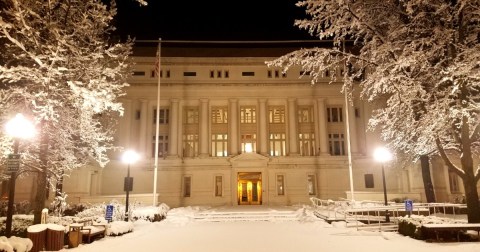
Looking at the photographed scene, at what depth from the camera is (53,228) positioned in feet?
40.8

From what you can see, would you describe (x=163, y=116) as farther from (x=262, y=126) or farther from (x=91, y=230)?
(x=91, y=230)

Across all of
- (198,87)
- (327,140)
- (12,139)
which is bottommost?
(12,139)

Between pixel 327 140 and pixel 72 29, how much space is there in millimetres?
30404

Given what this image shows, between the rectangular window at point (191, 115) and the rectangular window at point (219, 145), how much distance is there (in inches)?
118

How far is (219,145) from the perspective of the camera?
40.5 m

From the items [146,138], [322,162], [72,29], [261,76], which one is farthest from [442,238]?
[146,138]

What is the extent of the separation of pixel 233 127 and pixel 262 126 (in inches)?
129

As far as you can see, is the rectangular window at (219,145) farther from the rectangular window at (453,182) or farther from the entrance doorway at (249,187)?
the rectangular window at (453,182)

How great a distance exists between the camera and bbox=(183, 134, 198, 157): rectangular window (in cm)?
4038

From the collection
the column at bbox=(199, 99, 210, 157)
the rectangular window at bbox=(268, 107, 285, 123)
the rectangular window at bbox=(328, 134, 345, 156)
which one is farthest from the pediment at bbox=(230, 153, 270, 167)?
the rectangular window at bbox=(328, 134, 345, 156)

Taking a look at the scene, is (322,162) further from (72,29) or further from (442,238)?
(72,29)

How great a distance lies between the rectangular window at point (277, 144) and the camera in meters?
Answer: 40.4

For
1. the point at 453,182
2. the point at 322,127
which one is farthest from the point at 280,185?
the point at 453,182

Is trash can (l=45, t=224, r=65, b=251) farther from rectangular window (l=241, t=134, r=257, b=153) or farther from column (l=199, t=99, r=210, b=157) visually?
rectangular window (l=241, t=134, r=257, b=153)
